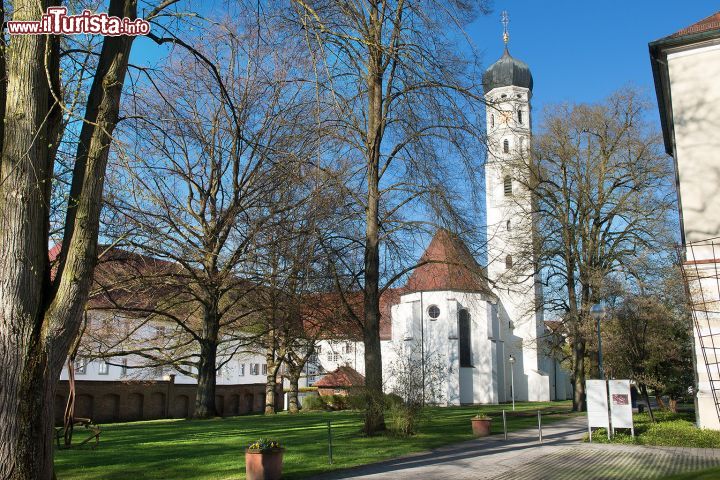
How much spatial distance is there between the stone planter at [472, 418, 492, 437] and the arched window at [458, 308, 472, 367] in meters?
34.8

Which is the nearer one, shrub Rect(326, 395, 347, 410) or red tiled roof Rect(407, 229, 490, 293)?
red tiled roof Rect(407, 229, 490, 293)

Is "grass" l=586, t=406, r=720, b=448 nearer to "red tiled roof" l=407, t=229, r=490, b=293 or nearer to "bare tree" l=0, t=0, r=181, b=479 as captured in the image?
"red tiled roof" l=407, t=229, r=490, b=293

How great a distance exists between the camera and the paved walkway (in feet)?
37.5

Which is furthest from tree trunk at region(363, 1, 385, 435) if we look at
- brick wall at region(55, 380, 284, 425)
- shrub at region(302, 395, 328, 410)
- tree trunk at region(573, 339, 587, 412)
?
shrub at region(302, 395, 328, 410)

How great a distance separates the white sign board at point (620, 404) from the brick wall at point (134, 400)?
802 inches

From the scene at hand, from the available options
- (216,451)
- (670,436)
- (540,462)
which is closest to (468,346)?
(670,436)

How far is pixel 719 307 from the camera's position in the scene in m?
16.2

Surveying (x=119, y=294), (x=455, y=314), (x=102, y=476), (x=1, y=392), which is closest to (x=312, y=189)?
(x=102, y=476)

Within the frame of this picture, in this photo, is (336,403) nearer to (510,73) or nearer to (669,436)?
(669,436)

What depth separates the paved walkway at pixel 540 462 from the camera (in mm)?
11430

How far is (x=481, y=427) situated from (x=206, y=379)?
440 inches

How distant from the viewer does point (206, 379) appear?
24922 millimetres

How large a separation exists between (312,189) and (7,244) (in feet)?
32.9

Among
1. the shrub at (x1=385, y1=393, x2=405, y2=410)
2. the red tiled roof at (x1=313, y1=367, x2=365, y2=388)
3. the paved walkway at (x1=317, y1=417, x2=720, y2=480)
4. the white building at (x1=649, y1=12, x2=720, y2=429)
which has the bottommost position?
the paved walkway at (x1=317, y1=417, x2=720, y2=480)
